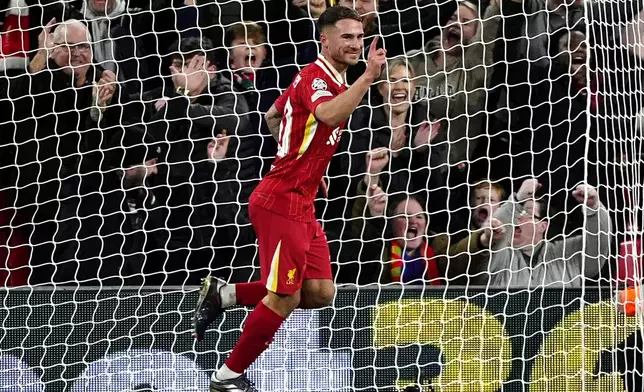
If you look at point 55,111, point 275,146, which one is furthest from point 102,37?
point 275,146

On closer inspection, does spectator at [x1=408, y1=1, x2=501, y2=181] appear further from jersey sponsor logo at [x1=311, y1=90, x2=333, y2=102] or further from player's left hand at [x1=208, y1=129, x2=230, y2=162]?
jersey sponsor logo at [x1=311, y1=90, x2=333, y2=102]

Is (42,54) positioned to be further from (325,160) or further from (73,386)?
(325,160)

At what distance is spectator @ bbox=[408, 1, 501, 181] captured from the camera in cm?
650

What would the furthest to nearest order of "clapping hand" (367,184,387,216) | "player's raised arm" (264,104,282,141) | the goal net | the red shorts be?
"clapping hand" (367,184,387,216), the goal net, "player's raised arm" (264,104,282,141), the red shorts

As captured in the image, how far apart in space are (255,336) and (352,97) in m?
1.08

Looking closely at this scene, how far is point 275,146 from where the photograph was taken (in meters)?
6.60

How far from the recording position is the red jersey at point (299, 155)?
191 inches

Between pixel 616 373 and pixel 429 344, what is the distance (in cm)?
88

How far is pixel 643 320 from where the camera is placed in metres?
5.81

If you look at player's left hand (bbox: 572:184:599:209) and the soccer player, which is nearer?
the soccer player

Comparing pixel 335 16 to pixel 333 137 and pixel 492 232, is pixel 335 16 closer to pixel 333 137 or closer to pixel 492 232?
pixel 333 137

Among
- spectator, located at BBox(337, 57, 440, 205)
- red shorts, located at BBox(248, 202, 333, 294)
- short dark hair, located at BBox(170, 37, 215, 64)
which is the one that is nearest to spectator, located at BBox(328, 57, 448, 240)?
spectator, located at BBox(337, 57, 440, 205)

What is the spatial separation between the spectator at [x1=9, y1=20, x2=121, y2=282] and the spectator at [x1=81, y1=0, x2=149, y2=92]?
9 centimetres

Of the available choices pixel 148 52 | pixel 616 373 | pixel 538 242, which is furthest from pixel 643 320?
pixel 148 52
